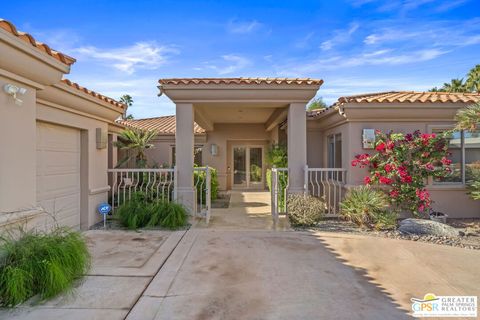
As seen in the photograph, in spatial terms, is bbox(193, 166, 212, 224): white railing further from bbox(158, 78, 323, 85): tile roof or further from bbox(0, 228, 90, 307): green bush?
bbox(0, 228, 90, 307): green bush

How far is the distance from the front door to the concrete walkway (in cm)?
1039

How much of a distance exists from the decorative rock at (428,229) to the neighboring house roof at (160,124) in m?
11.8

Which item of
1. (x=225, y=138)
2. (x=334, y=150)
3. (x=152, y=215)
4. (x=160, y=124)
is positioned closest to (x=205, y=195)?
(x=152, y=215)

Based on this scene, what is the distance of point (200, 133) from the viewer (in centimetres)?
1719

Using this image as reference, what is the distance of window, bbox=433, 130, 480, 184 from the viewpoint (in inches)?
369

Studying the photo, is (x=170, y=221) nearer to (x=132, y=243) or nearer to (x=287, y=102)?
(x=132, y=243)

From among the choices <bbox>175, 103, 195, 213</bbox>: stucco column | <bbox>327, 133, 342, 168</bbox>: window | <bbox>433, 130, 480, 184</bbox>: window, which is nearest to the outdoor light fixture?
<bbox>175, 103, 195, 213</bbox>: stucco column

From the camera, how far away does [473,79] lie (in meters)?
25.4

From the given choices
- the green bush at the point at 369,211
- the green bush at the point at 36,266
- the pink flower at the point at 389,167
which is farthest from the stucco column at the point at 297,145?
the green bush at the point at 36,266

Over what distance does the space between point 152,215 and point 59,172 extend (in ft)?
7.74

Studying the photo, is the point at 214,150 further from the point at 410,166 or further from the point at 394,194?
the point at 410,166

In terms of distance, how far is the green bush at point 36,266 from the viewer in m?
3.78

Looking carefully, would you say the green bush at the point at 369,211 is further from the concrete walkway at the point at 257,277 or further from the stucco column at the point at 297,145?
the stucco column at the point at 297,145

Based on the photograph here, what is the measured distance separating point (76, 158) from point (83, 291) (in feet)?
14.9
